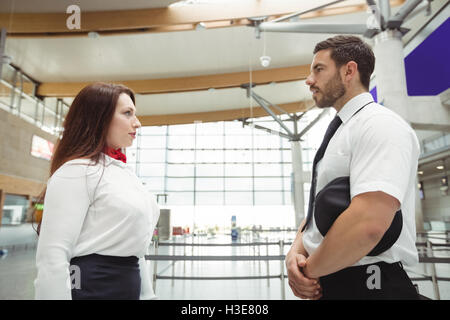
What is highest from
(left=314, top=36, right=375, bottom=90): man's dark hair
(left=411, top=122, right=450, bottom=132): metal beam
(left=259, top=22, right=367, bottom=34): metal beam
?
(left=259, top=22, right=367, bottom=34): metal beam

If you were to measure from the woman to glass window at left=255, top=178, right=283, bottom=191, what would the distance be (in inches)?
908

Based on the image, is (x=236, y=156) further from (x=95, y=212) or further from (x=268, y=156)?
(x=95, y=212)

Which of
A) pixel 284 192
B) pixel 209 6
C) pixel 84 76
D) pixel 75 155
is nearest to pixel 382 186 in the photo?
pixel 75 155

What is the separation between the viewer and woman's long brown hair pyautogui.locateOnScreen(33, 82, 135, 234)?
4.26 ft

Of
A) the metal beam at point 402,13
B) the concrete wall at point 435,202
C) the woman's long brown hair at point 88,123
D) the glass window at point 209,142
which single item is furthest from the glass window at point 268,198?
the woman's long brown hair at point 88,123

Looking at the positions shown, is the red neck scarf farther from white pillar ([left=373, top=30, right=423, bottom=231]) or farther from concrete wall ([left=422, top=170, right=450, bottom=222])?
concrete wall ([left=422, top=170, right=450, bottom=222])

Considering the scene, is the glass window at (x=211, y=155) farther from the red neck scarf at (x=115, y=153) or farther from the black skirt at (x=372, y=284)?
the black skirt at (x=372, y=284)

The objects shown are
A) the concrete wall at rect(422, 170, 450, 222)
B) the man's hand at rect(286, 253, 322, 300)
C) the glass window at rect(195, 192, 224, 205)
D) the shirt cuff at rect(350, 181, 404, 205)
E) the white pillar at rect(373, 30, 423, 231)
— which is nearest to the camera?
the shirt cuff at rect(350, 181, 404, 205)

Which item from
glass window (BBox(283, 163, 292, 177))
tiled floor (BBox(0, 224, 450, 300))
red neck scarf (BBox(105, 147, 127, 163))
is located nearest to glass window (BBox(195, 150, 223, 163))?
glass window (BBox(283, 163, 292, 177))

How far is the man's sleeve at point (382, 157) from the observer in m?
0.98

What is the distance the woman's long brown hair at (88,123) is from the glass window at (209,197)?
2265 centimetres

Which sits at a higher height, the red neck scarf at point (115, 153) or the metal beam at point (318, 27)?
the metal beam at point (318, 27)

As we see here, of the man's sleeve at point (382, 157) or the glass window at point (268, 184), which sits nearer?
the man's sleeve at point (382, 157)
